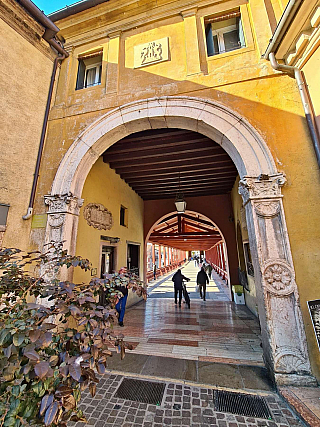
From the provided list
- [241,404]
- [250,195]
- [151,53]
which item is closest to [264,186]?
[250,195]

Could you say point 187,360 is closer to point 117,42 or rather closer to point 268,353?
point 268,353

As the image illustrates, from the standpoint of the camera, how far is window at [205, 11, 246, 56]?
441 cm

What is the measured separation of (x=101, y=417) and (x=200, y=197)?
815 cm

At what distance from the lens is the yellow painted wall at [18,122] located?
3.92 metres

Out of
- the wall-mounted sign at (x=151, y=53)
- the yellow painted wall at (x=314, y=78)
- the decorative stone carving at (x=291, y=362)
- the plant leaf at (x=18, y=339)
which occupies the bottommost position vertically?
the decorative stone carving at (x=291, y=362)

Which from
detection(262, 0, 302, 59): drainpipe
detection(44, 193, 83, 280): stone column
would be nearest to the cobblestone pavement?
detection(44, 193, 83, 280): stone column

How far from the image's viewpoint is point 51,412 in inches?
34.4

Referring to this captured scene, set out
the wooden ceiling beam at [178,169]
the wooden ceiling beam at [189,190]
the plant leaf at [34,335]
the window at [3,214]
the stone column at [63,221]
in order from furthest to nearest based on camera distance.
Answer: the wooden ceiling beam at [189,190], the wooden ceiling beam at [178,169], the stone column at [63,221], the window at [3,214], the plant leaf at [34,335]

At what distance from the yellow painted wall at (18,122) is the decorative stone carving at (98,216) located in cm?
150

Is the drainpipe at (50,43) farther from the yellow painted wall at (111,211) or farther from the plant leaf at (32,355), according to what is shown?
the plant leaf at (32,355)

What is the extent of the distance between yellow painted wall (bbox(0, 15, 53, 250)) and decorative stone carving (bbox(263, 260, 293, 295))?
15.2 feet

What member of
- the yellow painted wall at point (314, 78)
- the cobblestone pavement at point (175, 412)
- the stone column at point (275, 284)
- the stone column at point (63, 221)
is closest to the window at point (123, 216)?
the stone column at point (63, 221)

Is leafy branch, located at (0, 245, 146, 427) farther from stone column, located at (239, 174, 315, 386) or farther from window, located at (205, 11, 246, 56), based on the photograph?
window, located at (205, 11, 246, 56)

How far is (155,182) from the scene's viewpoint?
8.01 m
